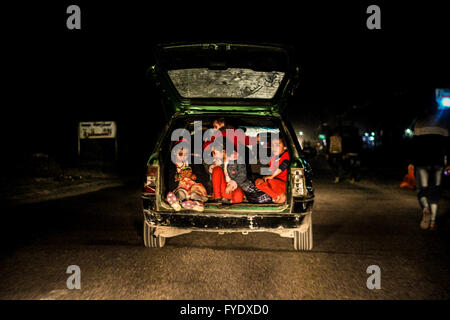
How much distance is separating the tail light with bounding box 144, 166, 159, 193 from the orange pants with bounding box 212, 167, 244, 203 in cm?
78

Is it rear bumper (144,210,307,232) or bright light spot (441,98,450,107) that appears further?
bright light spot (441,98,450,107)

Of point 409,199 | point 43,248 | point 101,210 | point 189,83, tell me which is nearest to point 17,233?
point 43,248

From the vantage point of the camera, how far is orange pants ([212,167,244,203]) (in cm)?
479

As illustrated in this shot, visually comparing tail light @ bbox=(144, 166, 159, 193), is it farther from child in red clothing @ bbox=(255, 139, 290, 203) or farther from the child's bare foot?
the child's bare foot

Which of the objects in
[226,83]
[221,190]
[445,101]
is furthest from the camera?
[445,101]

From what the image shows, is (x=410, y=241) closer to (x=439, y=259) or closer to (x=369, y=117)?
(x=439, y=259)

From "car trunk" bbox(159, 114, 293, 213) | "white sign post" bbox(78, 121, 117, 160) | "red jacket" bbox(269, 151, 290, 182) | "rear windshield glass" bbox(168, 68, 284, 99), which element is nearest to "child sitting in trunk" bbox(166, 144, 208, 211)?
"car trunk" bbox(159, 114, 293, 213)

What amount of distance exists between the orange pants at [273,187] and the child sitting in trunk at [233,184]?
94mm

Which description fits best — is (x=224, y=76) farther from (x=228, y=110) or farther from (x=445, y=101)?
(x=445, y=101)

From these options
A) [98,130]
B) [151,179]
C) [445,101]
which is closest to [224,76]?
[151,179]

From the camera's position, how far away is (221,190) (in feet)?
15.8

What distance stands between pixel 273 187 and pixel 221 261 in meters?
1.19

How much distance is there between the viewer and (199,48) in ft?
15.2

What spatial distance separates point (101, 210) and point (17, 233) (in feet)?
7.26
